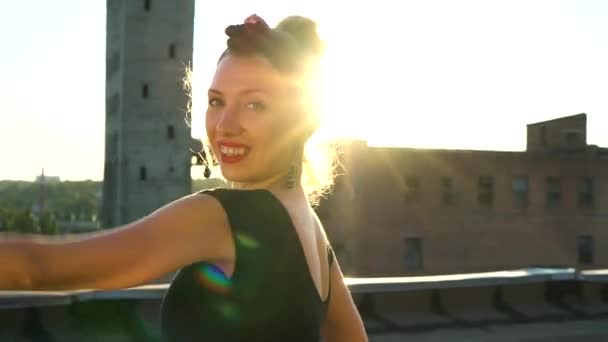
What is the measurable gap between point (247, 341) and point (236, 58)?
71 cm

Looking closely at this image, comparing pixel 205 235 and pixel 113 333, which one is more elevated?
pixel 205 235

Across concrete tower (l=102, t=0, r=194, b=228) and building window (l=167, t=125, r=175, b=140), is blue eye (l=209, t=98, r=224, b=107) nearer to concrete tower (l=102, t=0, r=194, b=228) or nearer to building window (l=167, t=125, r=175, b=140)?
concrete tower (l=102, t=0, r=194, b=228)

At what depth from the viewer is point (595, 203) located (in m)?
41.2

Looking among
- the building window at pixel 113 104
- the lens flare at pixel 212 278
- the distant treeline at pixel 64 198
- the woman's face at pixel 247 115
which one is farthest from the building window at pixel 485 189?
the distant treeline at pixel 64 198

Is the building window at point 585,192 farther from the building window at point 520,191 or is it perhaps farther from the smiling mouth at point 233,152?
the smiling mouth at point 233,152

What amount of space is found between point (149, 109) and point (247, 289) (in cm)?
5054

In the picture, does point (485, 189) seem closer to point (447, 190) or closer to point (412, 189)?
point (447, 190)

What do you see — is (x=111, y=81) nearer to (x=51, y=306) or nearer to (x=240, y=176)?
(x=51, y=306)

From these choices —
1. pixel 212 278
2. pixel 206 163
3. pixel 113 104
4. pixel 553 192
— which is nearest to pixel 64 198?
pixel 113 104

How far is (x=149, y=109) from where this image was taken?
5106 centimetres

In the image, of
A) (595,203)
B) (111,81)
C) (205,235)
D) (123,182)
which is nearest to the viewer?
(205,235)

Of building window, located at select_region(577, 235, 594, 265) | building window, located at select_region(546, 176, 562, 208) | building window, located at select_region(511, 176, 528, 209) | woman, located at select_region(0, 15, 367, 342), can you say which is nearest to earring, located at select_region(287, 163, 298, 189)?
woman, located at select_region(0, 15, 367, 342)

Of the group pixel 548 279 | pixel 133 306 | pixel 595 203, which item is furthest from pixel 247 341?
pixel 595 203

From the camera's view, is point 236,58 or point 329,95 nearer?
point 236,58
